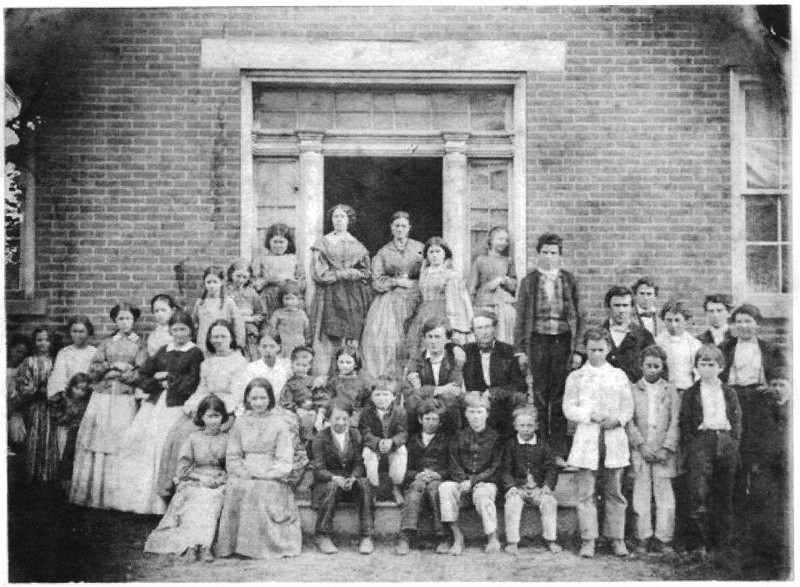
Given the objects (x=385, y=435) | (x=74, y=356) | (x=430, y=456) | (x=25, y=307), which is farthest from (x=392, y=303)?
(x=25, y=307)

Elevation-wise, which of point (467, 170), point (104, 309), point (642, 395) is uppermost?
point (467, 170)

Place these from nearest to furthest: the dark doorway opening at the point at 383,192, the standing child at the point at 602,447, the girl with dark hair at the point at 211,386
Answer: the standing child at the point at 602,447
the girl with dark hair at the point at 211,386
the dark doorway opening at the point at 383,192

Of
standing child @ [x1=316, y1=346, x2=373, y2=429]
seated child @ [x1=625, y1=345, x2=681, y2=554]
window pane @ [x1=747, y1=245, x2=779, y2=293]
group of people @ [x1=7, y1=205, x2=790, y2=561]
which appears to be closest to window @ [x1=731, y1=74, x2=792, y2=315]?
window pane @ [x1=747, y1=245, x2=779, y2=293]

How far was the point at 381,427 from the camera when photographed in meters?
6.82

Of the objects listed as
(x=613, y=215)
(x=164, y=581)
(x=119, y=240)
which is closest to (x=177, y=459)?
(x=164, y=581)

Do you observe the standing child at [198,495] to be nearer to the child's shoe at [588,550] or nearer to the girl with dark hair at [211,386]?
the girl with dark hair at [211,386]

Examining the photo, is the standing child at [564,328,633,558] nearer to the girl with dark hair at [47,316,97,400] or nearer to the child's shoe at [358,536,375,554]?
the child's shoe at [358,536,375,554]

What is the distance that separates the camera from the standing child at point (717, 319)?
281 inches

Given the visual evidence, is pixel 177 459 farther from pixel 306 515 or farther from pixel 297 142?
pixel 297 142

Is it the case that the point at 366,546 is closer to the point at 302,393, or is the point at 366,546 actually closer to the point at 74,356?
the point at 302,393

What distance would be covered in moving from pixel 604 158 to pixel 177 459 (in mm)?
3544

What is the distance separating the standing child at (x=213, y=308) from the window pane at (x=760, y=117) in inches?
148

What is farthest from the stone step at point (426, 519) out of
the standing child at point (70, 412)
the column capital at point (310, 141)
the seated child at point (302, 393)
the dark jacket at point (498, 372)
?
the column capital at point (310, 141)

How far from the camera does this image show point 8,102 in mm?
7145
